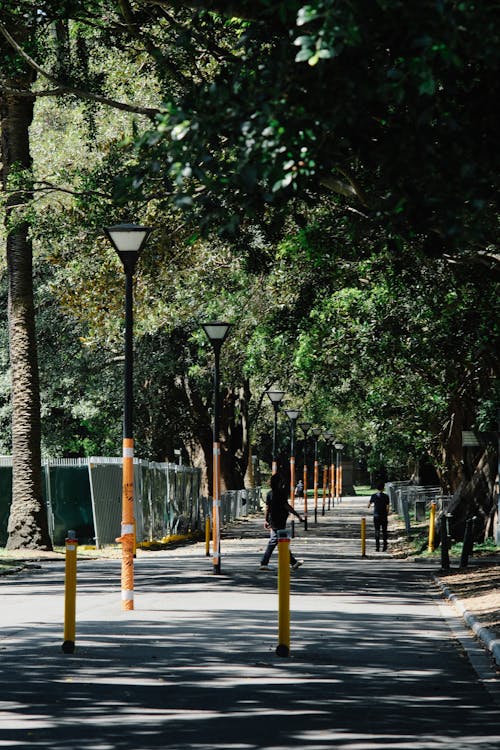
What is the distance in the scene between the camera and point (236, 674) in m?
10.9

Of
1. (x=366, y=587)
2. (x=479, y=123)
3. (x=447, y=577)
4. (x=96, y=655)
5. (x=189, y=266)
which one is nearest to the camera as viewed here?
(x=479, y=123)

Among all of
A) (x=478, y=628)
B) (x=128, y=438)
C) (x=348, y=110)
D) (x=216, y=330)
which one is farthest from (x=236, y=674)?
(x=216, y=330)

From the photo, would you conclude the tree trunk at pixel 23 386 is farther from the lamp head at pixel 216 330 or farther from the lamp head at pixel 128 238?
the lamp head at pixel 128 238

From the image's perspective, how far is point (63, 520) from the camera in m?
33.4

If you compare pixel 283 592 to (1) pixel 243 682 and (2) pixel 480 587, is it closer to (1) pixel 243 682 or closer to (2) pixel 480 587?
(1) pixel 243 682

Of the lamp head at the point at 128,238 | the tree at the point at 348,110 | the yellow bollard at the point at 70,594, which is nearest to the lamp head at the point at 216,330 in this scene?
the lamp head at the point at 128,238

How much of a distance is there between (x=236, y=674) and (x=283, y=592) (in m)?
1.01

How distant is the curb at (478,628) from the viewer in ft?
41.1

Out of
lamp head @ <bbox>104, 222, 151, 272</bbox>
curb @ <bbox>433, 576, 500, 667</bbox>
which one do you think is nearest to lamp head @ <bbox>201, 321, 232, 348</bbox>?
curb @ <bbox>433, 576, 500, 667</bbox>

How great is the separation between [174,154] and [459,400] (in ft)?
90.0

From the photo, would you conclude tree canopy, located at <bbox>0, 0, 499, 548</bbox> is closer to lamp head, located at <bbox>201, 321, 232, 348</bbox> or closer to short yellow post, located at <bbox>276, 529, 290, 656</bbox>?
lamp head, located at <bbox>201, 321, 232, 348</bbox>

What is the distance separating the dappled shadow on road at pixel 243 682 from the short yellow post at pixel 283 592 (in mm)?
167

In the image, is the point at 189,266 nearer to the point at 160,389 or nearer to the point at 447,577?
the point at 447,577

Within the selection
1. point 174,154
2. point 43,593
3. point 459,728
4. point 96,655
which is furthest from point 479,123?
point 43,593
